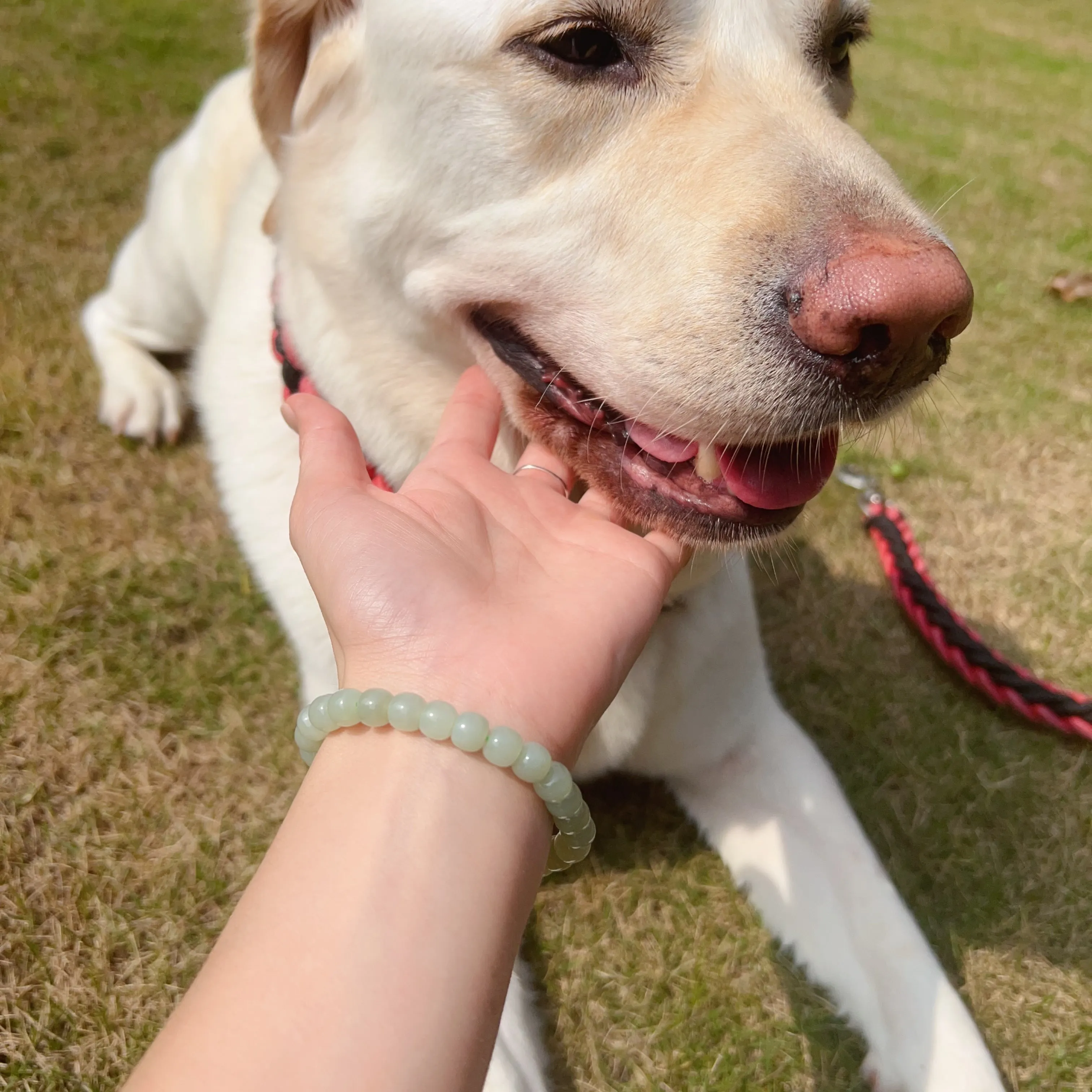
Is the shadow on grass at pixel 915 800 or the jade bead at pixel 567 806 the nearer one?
the jade bead at pixel 567 806

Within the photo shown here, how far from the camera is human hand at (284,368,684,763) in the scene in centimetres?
118

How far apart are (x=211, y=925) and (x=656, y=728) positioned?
1.08 m

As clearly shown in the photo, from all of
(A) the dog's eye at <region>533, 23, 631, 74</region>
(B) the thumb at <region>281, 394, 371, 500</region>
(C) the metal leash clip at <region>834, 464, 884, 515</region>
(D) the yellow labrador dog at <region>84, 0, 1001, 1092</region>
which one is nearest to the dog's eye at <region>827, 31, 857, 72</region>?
(D) the yellow labrador dog at <region>84, 0, 1001, 1092</region>

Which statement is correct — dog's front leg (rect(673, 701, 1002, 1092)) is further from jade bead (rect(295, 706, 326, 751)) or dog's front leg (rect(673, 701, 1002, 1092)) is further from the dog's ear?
the dog's ear

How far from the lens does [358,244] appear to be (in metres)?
1.68

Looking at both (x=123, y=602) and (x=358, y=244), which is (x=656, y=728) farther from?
(x=123, y=602)

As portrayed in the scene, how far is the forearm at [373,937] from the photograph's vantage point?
Answer: 872mm

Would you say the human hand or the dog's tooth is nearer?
the human hand

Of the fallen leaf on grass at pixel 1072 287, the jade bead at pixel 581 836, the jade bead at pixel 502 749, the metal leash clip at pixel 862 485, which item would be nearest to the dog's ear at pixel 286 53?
the jade bead at pixel 502 749

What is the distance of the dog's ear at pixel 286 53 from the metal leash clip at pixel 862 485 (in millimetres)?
2060

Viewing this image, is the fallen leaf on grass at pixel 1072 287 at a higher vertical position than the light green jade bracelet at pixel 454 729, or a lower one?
lower

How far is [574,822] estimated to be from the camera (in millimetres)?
1195

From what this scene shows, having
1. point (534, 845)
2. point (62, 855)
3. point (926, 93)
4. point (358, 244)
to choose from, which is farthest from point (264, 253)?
point (926, 93)

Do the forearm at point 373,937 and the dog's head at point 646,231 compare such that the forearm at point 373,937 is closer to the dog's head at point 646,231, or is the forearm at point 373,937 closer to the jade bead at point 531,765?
the jade bead at point 531,765
